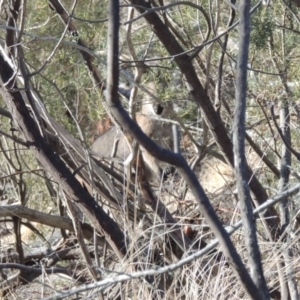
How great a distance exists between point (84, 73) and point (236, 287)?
2595 millimetres

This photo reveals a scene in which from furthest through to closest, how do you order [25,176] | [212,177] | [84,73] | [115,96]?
1. [212,177]
2. [25,176]
3. [84,73]
4. [115,96]

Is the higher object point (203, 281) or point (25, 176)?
point (25, 176)


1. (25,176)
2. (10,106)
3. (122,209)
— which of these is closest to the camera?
(10,106)

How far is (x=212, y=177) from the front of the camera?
7078 mm

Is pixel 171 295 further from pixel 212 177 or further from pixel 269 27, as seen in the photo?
pixel 212 177

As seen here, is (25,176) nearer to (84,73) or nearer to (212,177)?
(84,73)

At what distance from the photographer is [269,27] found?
3561mm

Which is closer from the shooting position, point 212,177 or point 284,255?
point 284,255

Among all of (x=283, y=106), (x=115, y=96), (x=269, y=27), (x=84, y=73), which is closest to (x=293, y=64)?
(x=283, y=106)

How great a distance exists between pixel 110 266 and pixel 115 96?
263 cm

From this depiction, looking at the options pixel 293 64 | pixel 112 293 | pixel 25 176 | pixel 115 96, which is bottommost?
pixel 112 293

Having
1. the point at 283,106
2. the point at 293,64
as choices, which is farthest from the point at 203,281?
the point at 293,64

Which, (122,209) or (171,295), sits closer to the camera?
(171,295)

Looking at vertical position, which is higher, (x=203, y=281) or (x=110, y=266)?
(x=110, y=266)
